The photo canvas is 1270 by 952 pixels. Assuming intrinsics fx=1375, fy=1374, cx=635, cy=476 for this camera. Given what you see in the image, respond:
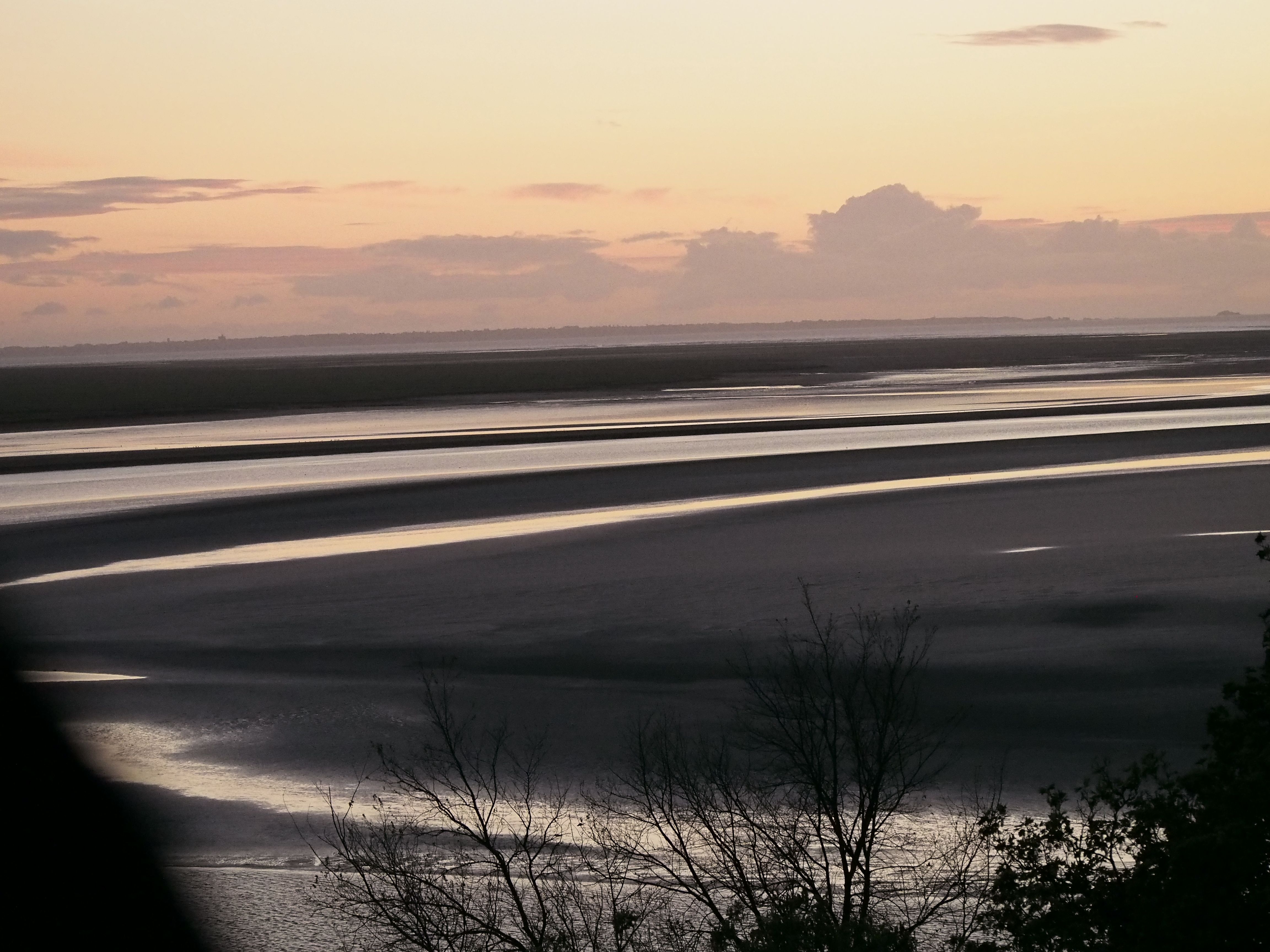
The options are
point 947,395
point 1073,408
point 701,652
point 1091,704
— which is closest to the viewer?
point 1091,704

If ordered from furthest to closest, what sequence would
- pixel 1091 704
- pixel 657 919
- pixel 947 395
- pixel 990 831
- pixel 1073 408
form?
1. pixel 947 395
2. pixel 1073 408
3. pixel 1091 704
4. pixel 657 919
5. pixel 990 831

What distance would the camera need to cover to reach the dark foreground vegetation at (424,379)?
109562 millimetres

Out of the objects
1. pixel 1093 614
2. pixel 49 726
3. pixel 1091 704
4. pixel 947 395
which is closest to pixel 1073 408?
pixel 947 395

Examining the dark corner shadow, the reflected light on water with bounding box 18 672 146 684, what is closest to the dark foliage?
the dark corner shadow

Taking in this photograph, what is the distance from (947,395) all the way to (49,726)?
8261 cm

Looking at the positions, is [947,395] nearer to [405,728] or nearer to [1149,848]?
[405,728]

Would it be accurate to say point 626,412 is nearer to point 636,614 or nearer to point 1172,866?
point 636,614

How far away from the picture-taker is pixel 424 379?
150375 mm

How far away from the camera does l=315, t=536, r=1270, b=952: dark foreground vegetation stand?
11.6m

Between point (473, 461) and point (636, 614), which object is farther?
point (473, 461)

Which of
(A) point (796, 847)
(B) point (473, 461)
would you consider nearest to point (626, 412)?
(B) point (473, 461)

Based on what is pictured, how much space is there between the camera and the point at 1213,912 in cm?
1080

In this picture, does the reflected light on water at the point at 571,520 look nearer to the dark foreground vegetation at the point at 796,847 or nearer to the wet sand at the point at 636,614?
the wet sand at the point at 636,614

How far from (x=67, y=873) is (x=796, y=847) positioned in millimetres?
7702
